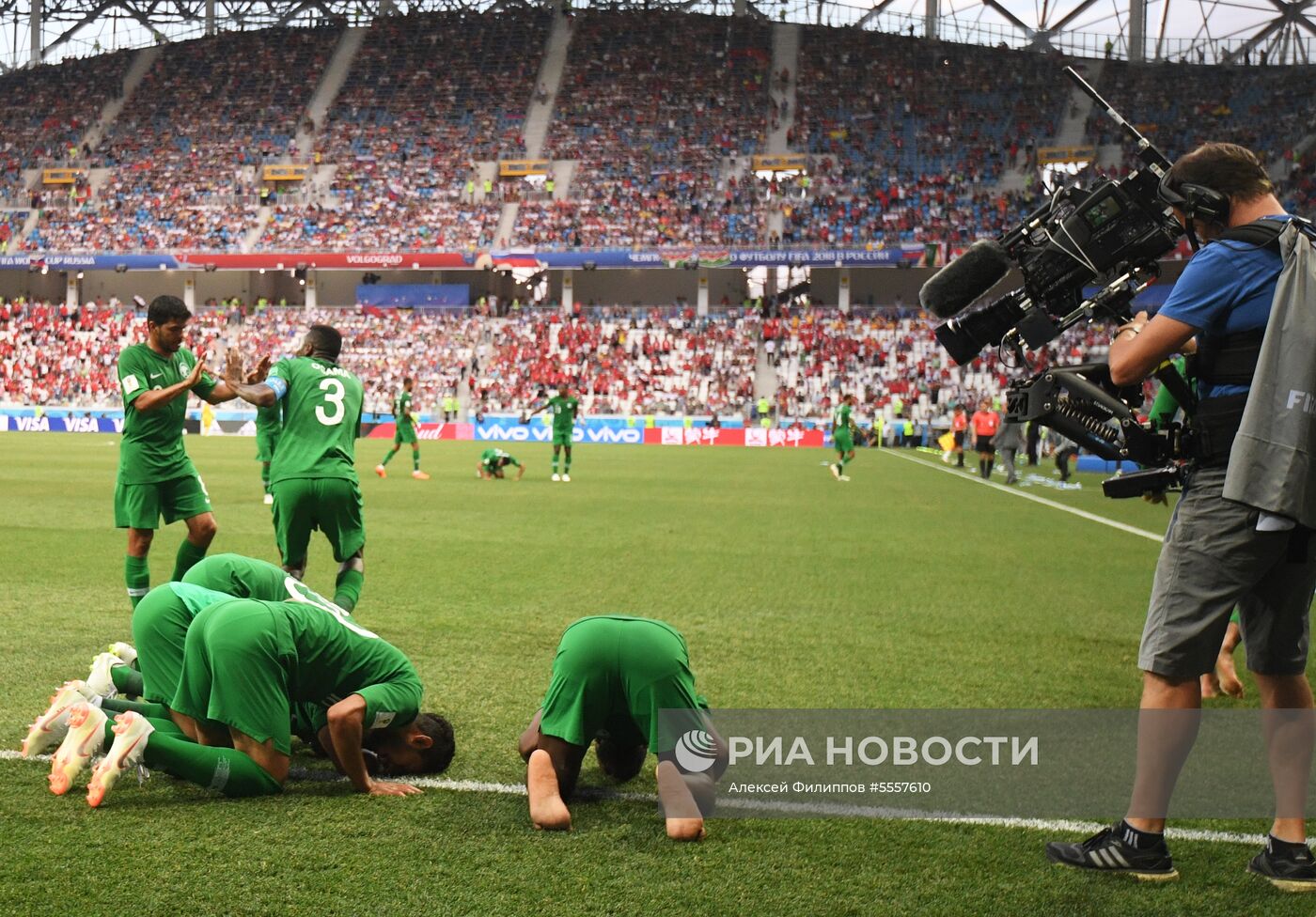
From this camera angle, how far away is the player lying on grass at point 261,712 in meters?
4.04

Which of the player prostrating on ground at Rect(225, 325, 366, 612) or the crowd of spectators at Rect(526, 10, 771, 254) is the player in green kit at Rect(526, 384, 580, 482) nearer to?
the player prostrating on ground at Rect(225, 325, 366, 612)

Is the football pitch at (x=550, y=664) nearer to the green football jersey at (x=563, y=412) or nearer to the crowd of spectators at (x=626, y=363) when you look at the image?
the green football jersey at (x=563, y=412)

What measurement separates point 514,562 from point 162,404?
443 centimetres

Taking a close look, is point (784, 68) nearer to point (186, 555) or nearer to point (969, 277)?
point (186, 555)

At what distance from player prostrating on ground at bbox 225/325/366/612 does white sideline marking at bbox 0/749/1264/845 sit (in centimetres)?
251

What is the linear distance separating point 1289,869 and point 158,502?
6.37m

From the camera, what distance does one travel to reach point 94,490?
1822cm

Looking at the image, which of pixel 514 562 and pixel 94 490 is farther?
pixel 94 490

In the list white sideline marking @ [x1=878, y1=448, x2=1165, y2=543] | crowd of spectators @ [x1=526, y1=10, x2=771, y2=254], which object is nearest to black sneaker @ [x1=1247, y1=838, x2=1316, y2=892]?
white sideline marking @ [x1=878, y1=448, x2=1165, y2=543]

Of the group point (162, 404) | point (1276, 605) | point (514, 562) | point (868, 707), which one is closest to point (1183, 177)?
point (1276, 605)

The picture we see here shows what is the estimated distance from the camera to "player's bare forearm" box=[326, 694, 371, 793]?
13.4 ft

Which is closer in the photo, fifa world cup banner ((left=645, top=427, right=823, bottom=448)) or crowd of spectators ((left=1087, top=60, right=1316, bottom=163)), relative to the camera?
fifa world cup banner ((left=645, top=427, right=823, bottom=448))

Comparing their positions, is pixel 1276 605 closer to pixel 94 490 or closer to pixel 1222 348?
pixel 1222 348

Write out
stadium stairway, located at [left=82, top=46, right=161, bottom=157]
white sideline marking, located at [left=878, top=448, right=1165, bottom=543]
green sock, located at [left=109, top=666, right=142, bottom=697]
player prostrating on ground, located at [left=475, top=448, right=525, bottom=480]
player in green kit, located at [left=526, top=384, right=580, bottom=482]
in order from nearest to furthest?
1. green sock, located at [left=109, top=666, right=142, bottom=697]
2. white sideline marking, located at [left=878, top=448, right=1165, bottom=543]
3. player in green kit, located at [left=526, top=384, right=580, bottom=482]
4. player prostrating on ground, located at [left=475, top=448, right=525, bottom=480]
5. stadium stairway, located at [left=82, top=46, right=161, bottom=157]
